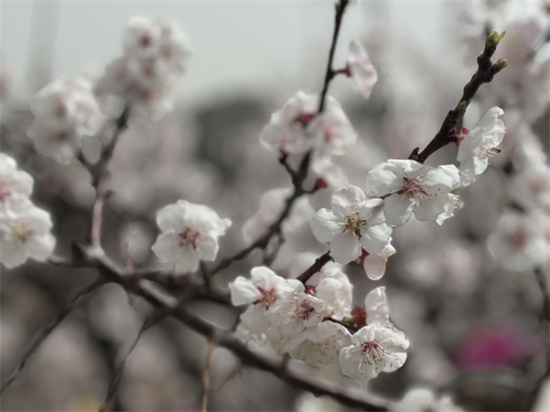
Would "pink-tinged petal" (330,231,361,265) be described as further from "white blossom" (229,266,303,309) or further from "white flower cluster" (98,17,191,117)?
"white flower cluster" (98,17,191,117)

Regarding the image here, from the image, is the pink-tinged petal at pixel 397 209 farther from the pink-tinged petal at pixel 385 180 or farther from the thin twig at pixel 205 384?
the thin twig at pixel 205 384

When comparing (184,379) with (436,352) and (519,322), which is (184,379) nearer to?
(436,352)

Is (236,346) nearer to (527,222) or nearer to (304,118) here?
(304,118)

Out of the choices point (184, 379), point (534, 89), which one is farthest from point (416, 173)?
point (184, 379)

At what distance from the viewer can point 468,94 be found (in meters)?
0.46

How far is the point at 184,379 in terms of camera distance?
2.88 meters

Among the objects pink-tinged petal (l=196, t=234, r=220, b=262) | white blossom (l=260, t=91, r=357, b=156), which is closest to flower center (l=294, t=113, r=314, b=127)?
white blossom (l=260, t=91, r=357, b=156)

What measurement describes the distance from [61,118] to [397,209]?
23.3 inches

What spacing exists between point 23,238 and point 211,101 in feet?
18.0

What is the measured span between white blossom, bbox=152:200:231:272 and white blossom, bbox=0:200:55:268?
0.14 metres

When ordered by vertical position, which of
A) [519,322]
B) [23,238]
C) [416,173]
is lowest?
[519,322]

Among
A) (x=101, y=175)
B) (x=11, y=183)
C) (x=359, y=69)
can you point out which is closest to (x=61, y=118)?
(x=101, y=175)

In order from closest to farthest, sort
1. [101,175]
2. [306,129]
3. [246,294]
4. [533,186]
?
1. [246,294]
2. [306,129]
3. [101,175]
4. [533,186]

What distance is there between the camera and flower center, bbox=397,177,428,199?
471mm
